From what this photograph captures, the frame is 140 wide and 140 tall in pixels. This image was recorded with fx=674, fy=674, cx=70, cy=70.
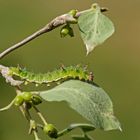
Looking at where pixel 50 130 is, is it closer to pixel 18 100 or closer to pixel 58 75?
pixel 18 100

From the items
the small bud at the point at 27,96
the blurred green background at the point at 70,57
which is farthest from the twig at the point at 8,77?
the blurred green background at the point at 70,57

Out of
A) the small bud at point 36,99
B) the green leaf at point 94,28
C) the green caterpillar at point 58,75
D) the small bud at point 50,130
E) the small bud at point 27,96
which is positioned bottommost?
the small bud at point 50,130

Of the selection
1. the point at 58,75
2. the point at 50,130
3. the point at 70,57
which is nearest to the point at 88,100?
the point at 50,130

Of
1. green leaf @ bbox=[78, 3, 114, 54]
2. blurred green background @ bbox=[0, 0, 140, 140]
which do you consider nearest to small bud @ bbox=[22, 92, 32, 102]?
green leaf @ bbox=[78, 3, 114, 54]

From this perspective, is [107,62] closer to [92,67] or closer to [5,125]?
[92,67]

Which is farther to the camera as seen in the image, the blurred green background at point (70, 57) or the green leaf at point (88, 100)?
the blurred green background at point (70, 57)

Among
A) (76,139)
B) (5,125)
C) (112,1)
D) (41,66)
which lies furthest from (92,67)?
(76,139)

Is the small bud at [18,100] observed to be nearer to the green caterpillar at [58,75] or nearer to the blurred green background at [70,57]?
the green caterpillar at [58,75]
